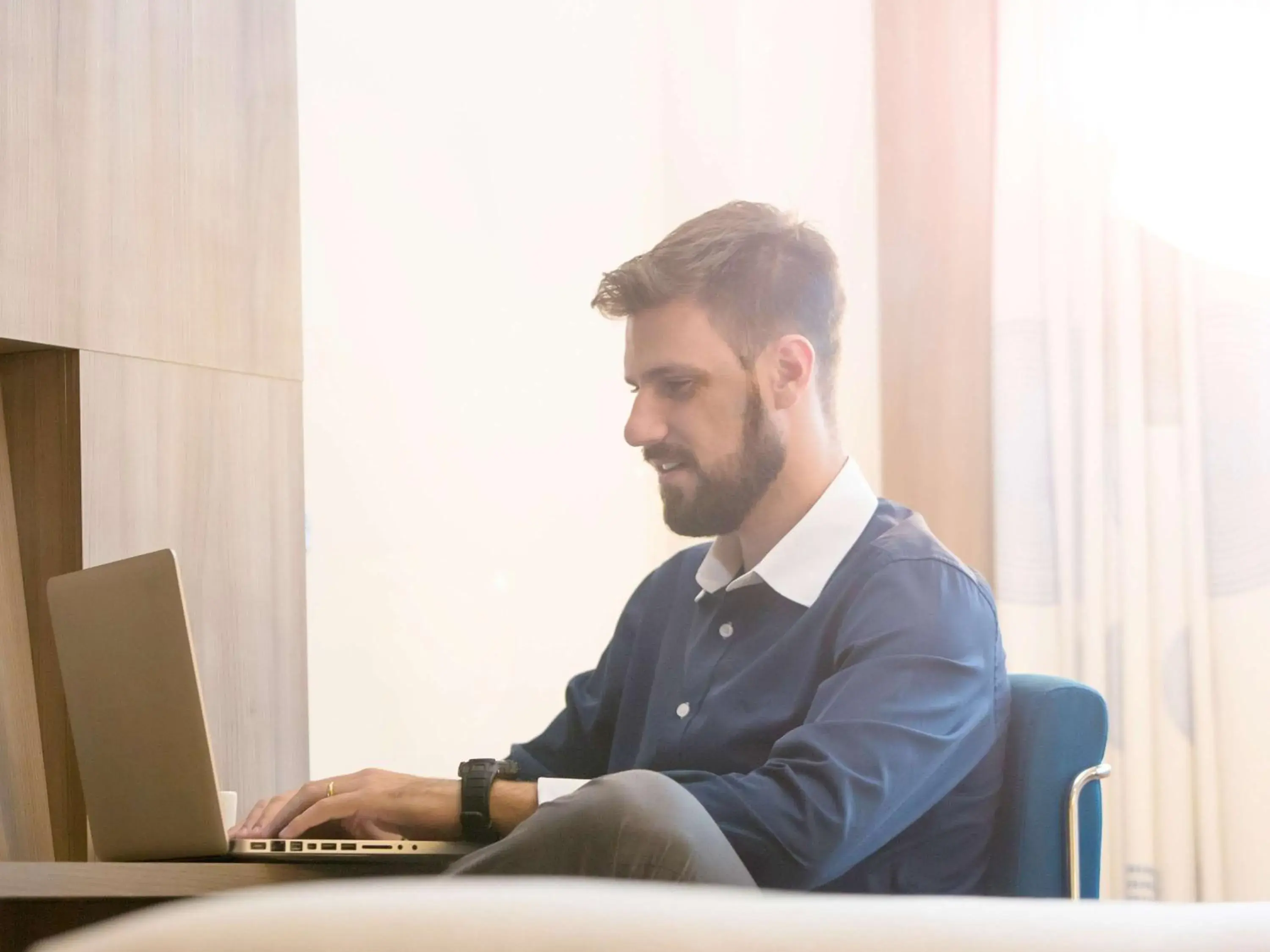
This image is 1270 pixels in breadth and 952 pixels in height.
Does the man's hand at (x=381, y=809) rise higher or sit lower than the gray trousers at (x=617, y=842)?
lower

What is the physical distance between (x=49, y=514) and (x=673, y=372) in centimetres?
89

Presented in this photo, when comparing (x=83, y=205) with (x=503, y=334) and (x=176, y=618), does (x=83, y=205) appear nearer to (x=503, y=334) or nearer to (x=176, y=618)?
(x=503, y=334)

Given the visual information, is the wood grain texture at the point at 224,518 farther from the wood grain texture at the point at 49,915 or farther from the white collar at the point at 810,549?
the white collar at the point at 810,549

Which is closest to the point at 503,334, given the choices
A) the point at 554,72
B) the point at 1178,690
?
the point at 554,72

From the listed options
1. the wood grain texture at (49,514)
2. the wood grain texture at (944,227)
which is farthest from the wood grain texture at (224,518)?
the wood grain texture at (944,227)

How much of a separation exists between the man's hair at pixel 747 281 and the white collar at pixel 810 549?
126 mm

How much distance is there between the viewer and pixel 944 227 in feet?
6.95

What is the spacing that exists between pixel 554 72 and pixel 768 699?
3.42 ft

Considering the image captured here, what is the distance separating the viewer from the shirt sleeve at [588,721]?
2.05m

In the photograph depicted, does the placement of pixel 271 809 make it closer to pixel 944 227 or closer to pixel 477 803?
pixel 477 803

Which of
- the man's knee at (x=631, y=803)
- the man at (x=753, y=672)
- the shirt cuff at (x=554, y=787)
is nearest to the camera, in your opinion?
the man's knee at (x=631, y=803)

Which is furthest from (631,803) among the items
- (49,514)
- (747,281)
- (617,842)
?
(49,514)

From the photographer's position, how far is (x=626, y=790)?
147 centimetres

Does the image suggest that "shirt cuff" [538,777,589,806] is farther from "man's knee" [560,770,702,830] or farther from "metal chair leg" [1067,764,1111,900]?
"metal chair leg" [1067,764,1111,900]
